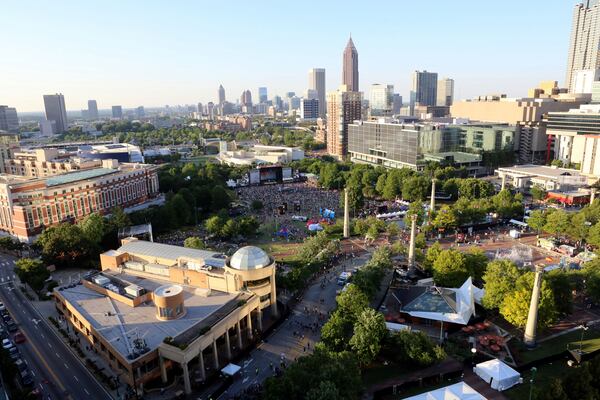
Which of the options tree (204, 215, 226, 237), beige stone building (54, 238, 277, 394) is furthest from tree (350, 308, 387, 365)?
tree (204, 215, 226, 237)

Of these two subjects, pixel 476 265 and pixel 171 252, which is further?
pixel 171 252

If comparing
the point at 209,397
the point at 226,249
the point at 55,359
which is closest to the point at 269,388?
the point at 209,397

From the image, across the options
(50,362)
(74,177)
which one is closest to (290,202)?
(74,177)

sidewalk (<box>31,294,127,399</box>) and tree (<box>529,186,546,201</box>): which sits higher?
tree (<box>529,186,546,201</box>)

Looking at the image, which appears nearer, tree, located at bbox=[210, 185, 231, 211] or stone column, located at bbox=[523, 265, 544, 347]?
stone column, located at bbox=[523, 265, 544, 347]

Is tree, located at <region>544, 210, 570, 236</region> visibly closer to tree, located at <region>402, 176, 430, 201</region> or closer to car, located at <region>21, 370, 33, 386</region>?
tree, located at <region>402, 176, 430, 201</region>

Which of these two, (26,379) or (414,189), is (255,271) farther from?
(414,189)

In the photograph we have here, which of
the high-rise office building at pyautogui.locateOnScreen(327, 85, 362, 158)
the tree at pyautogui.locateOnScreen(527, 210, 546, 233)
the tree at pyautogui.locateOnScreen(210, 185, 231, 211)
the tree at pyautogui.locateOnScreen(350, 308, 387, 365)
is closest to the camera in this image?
the tree at pyautogui.locateOnScreen(350, 308, 387, 365)
